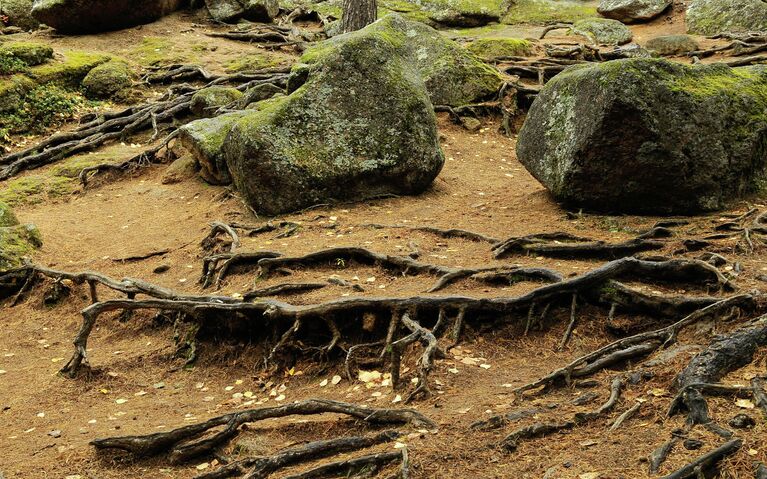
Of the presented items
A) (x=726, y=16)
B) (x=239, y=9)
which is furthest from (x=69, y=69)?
(x=726, y=16)

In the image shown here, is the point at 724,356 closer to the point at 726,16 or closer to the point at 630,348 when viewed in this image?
the point at 630,348

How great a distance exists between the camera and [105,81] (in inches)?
746

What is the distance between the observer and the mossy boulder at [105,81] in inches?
744

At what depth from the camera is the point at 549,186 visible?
10297 millimetres

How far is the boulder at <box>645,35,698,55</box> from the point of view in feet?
65.3

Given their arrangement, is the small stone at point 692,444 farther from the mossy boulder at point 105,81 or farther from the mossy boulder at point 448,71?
the mossy boulder at point 105,81

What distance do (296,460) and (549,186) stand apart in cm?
629

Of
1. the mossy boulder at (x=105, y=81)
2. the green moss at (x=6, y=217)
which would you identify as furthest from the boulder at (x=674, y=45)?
the green moss at (x=6, y=217)

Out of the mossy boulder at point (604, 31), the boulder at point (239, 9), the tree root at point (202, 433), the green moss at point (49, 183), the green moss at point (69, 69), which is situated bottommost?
the green moss at point (49, 183)

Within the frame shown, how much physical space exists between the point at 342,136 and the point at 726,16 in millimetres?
16589

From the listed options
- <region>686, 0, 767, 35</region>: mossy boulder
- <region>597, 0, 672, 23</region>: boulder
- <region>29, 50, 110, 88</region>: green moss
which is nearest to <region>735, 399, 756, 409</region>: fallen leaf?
<region>29, 50, 110, 88</region>: green moss

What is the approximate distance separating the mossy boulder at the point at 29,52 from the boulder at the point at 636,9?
1829 cm

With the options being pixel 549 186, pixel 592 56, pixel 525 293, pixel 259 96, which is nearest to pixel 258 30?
pixel 259 96

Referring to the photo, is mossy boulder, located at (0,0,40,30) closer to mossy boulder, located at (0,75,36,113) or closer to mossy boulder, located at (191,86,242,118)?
mossy boulder, located at (0,75,36,113)
